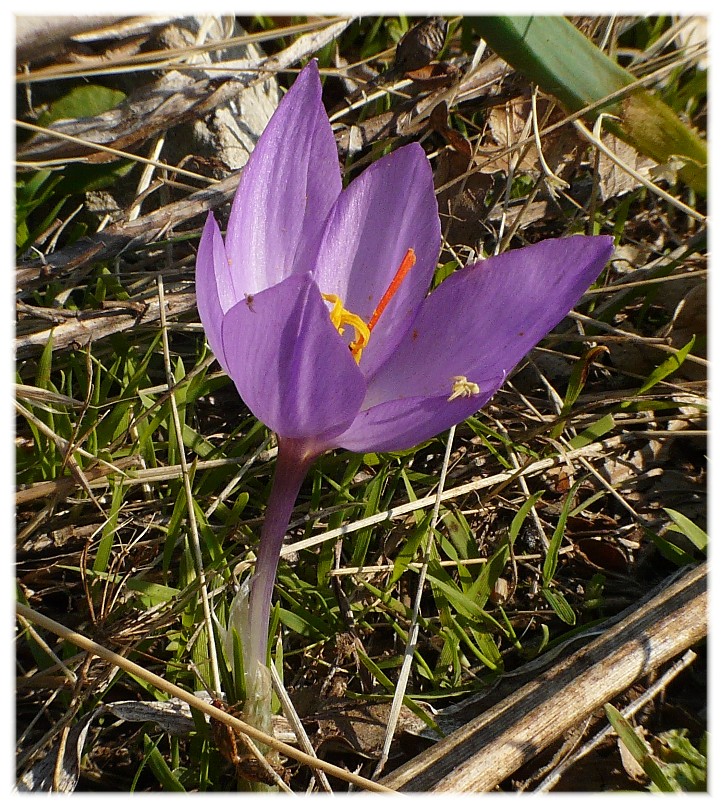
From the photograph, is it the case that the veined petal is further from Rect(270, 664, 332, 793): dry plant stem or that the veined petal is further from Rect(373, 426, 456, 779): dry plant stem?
Rect(270, 664, 332, 793): dry plant stem

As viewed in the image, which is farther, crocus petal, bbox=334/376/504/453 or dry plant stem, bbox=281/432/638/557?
dry plant stem, bbox=281/432/638/557

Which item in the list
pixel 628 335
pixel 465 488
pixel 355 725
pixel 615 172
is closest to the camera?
pixel 355 725

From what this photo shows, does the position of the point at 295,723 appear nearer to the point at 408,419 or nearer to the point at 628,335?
the point at 408,419

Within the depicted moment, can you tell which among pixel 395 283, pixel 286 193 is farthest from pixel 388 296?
pixel 286 193

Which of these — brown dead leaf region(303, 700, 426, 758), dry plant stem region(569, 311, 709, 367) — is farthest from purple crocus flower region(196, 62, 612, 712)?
dry plant stem region(569, 311, 709, 367)

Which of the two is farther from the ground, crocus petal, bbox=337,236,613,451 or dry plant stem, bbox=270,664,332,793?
crocus petal, bbox=337,236,613,451

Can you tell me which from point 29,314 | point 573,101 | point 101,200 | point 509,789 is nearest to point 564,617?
point 509,789

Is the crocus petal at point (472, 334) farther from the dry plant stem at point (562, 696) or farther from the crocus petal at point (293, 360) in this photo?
the dry plant stem at point (562, 696)
